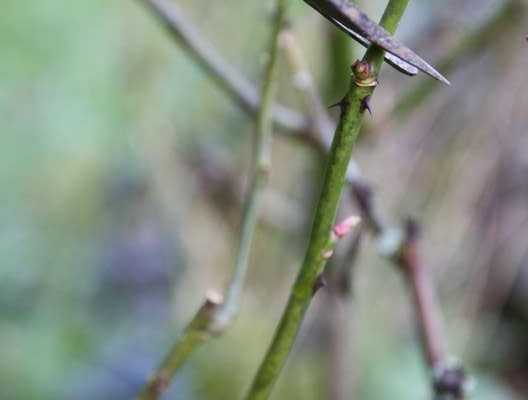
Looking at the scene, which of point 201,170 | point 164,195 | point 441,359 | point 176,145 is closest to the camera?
point 441,359

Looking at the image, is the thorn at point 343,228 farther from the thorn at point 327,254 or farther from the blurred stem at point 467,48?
the blurred stem at point 467,48

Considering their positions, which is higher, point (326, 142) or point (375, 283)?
point (375, 283)

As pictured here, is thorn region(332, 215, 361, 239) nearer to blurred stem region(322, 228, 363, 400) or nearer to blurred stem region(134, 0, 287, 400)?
blurred stem region(134, 0, 287, 400)

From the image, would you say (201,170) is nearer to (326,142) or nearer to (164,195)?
(164,195)

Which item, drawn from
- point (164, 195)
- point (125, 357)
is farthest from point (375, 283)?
point (125, 357)

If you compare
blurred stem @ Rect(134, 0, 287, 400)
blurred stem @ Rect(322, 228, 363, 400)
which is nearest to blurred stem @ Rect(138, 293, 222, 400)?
blurred stem @ Rect(134, 0, 287, 400)

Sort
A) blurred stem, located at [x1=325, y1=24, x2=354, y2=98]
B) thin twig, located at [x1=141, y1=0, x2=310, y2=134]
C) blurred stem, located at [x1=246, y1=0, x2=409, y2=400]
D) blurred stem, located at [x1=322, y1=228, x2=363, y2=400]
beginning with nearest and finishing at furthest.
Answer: blurred stem, located at [x1=246, y1=0, x2=409, y2=400] → thin twig, located at [x1=141, y1=0, x2=310, y2=134] → blurred stem, located at [x1=325, y1=24, x2=354, y2=98] → blurred stem, located at [x1=322, y1=228, x2=363, y2=400]

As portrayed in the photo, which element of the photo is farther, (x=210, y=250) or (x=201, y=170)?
(x=210, y=250)
